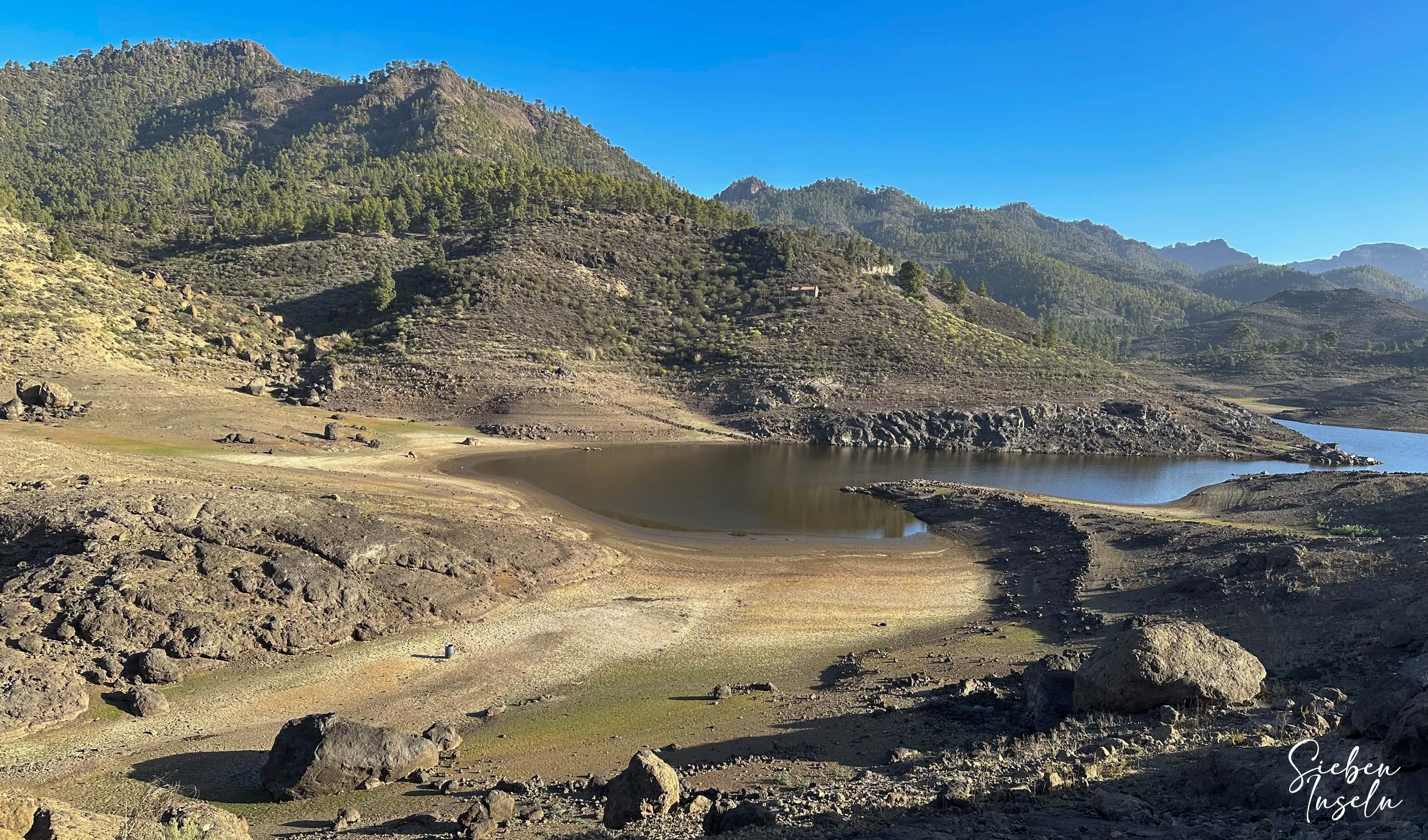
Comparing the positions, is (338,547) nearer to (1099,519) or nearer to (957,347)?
(1099,519)

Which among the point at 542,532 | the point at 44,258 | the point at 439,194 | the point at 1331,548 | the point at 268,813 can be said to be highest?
the point at 439,194

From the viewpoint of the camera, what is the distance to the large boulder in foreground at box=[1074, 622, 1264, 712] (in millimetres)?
13789

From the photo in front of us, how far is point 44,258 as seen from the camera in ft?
208

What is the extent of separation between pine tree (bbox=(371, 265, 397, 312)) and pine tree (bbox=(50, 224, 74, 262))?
26.0 meters

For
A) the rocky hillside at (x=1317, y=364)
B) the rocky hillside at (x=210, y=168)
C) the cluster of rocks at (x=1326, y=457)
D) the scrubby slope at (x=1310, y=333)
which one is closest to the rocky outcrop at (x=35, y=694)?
A: the cluster of rocks at (x=1326, y=457)

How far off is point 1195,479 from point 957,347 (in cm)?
3434

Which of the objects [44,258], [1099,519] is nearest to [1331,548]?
[1099,519]

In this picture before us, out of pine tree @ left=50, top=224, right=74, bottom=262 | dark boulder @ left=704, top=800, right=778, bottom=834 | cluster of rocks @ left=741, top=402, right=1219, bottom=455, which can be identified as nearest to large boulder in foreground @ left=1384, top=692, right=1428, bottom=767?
dark boulder @ left=704, top=800, right=778, bottom=834

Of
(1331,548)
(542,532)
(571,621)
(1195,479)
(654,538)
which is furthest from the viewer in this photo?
(1195,479)

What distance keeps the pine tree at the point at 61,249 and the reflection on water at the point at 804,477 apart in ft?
162

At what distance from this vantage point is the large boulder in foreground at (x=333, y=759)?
42.9ft

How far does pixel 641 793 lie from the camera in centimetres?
1170

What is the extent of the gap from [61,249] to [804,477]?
70.8 m

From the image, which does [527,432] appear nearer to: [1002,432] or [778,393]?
[778,393]
